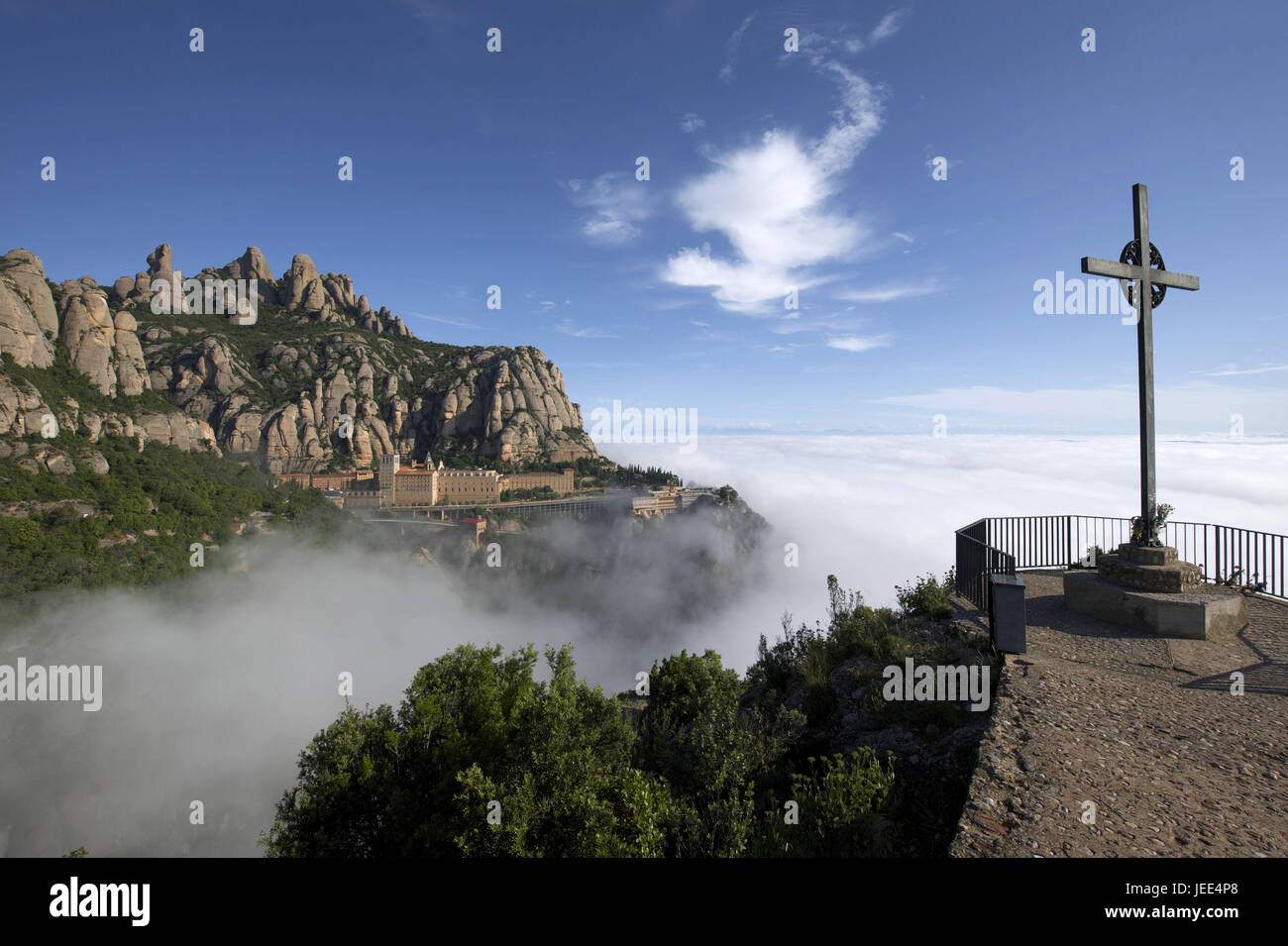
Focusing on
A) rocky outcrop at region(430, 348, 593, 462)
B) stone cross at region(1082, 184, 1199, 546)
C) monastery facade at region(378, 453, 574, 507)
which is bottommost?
monastery facade at region(378, 453, 574, 507)

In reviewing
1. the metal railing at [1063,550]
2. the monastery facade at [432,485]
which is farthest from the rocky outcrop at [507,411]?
the metal railing at [1063,550]

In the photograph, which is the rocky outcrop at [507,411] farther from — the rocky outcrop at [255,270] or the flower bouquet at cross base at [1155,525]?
the flower bouquet at cross base at [1155,525]

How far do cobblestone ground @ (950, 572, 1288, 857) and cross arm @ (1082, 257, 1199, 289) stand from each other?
619 centimetres

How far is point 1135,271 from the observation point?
896 cm

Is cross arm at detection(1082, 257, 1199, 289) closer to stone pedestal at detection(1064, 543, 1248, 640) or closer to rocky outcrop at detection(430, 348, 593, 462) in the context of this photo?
stone pedestal at detection(1064, 543, 1248, 640)

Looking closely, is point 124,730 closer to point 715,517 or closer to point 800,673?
point 800,673

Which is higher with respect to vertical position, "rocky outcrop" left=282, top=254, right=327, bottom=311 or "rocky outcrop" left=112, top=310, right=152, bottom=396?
"rocky outcrop" left=282, top=254, right=327, bottom=311

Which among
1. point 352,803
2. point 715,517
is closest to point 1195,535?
point 352,803

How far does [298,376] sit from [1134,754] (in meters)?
145

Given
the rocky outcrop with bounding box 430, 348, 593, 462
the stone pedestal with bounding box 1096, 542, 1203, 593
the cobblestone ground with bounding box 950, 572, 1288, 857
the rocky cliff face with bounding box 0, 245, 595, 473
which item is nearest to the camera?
the cobblestone ground with bounding box 950, 572, 1288, 857

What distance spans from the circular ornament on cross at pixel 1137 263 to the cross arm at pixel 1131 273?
0.12 m

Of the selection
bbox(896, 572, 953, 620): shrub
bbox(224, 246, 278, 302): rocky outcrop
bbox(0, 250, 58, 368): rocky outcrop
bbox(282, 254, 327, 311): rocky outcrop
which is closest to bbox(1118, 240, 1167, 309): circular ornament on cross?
bbox(896, 572, 953, 620): shrub

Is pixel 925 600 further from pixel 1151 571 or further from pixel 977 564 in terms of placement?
pixel 1151 571

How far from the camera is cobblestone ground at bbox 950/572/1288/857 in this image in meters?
3.52
